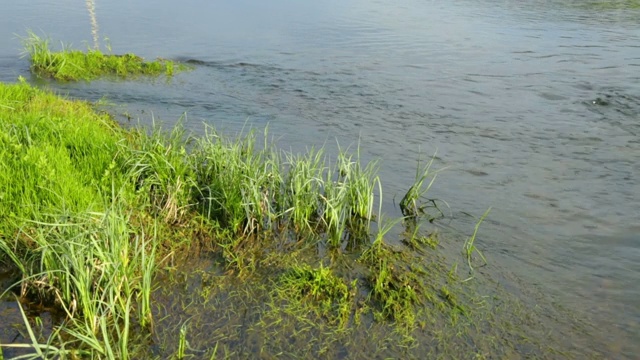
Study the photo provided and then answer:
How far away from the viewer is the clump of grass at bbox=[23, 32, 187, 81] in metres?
12.9

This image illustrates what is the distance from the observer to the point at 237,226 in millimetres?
5973

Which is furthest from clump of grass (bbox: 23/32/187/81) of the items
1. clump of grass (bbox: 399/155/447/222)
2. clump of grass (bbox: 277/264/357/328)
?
clump of grass (bbox: 277/264/357/328)

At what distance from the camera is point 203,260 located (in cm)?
563

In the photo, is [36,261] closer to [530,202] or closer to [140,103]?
[530,202]

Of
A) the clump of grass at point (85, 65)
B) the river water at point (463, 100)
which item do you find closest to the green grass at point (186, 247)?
the river water at point (463, 100)

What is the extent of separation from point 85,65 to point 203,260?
9489mm

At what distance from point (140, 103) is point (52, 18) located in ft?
36.3

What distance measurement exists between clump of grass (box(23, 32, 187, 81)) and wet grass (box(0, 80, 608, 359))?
6.24m

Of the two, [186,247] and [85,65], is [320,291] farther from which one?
[85,65]

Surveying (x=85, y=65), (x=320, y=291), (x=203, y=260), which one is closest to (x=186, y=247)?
(x=203, y=260)

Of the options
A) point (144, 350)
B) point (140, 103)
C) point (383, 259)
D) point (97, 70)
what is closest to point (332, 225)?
point (383, 259)

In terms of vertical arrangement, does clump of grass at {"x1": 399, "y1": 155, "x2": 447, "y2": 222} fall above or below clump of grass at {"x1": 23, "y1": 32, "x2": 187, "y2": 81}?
below

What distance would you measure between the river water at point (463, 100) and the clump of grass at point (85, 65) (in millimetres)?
Answer: 487

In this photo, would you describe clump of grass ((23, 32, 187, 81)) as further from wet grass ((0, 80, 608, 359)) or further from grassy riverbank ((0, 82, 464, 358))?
wet grass ((0, 80, 608, 359))
